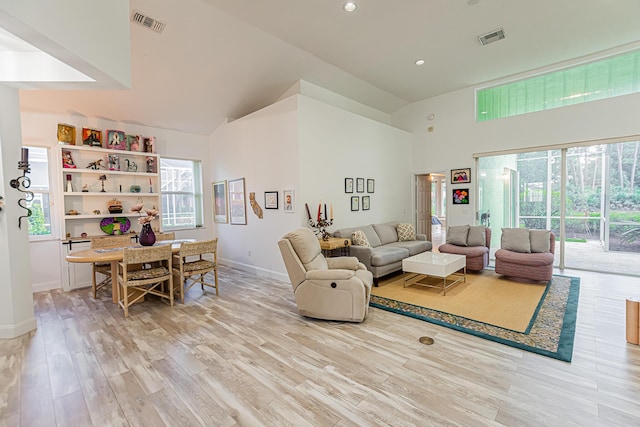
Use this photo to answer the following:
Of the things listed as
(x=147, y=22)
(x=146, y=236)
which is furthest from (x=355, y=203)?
(x=147, y=22)

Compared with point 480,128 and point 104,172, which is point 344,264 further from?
point 480,128

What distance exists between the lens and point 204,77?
4.81 metres

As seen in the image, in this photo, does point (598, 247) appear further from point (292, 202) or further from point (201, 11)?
point (201, 11)

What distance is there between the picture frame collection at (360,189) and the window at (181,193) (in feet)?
11.9

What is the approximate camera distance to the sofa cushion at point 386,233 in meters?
5.82

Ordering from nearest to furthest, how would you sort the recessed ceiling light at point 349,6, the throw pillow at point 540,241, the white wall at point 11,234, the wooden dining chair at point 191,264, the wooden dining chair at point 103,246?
the white wall at point 11,234
the recessed ceiling light at point 349,6
the wooden dining chair at point 191,264
the wooden dining chair at point 103,246
the throw pillow at point 540,241

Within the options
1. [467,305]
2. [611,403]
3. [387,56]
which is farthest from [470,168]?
[611,403]

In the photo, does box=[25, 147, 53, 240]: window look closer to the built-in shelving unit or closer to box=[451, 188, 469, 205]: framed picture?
the built-in shelving unit

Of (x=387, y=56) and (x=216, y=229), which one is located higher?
(x=387, y=56)

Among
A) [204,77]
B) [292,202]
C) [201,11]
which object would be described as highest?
[201,11]

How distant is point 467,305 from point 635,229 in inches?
157

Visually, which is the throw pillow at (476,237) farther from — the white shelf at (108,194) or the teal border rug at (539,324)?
the white shelf at (108,194)

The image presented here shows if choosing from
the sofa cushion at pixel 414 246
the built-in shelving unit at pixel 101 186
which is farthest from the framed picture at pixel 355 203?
the built-in shelving unit at pixel 101 186

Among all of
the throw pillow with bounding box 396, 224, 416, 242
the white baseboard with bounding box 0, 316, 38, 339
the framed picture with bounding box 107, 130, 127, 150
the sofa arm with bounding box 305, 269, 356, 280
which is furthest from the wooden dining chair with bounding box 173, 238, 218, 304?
the throw pillow with bounding box 396, 224, 416, 242
